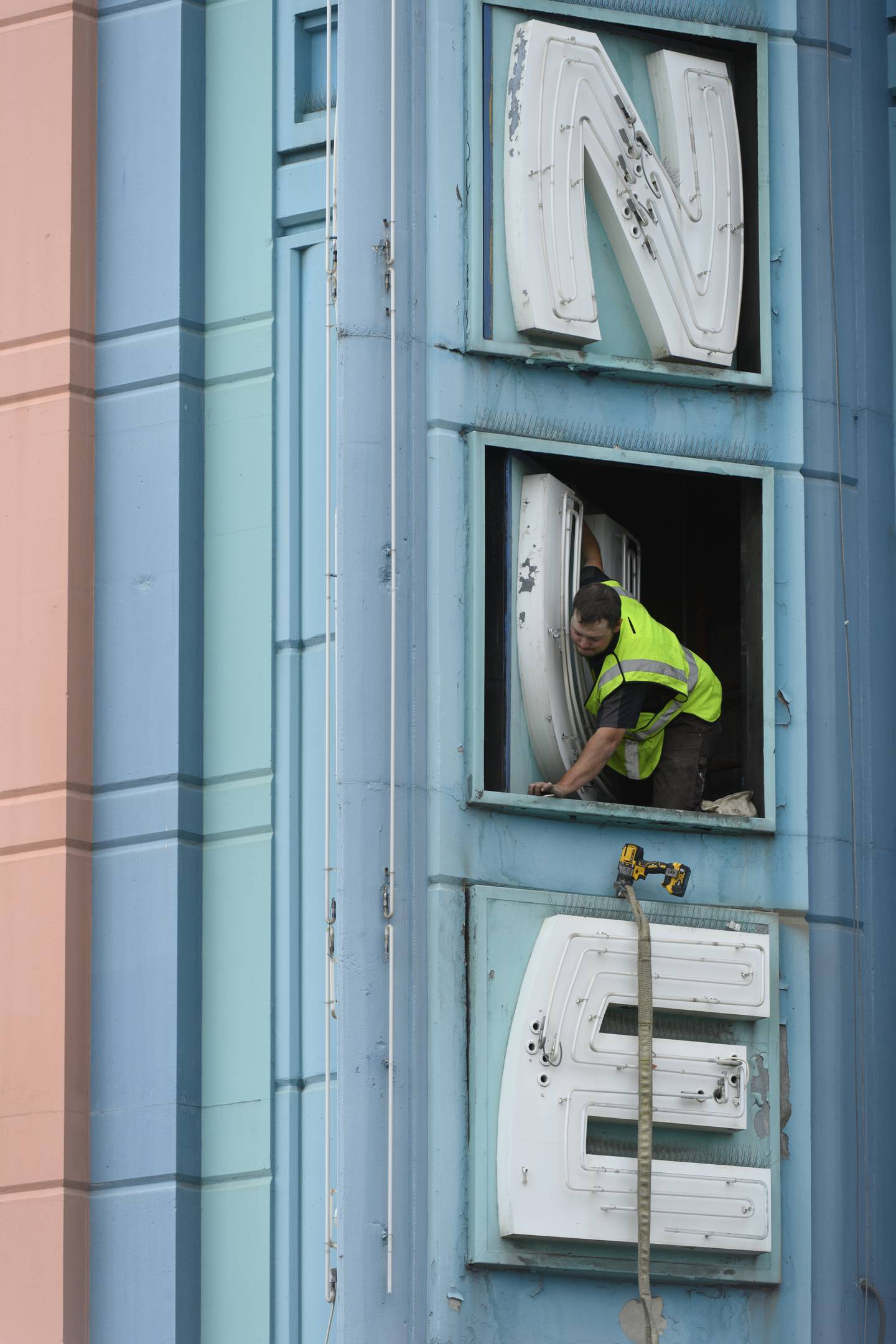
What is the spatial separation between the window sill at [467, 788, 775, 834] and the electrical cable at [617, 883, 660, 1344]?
40 cm

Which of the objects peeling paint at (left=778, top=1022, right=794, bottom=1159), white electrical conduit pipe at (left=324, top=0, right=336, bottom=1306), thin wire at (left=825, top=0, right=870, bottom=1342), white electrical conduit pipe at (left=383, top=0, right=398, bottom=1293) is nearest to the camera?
white electrical conduit pipe at (left=383, top=0, right=398, bottom=1293)

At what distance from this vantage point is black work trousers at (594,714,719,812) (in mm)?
13398

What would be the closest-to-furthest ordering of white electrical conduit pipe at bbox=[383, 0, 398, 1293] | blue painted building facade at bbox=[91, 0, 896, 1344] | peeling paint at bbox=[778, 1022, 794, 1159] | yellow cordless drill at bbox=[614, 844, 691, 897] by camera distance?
white electrical conduit pipe at bbox=[383, 0, 398, 1293], blue painted building facade at bbox=[91, 0, 896, 1344], yellow cordless drill at bbox=[614, 844, 691, 897], peeling paint at bbox=[778, 1022, 794, 1159]

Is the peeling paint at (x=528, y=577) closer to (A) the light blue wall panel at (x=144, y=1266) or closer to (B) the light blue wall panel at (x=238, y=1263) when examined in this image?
(B) the light blue wall panel at (x=238, y=1263)

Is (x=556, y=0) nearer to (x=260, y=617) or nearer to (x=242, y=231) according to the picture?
(x=242, y=231)

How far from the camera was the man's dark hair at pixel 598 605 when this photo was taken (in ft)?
42.2

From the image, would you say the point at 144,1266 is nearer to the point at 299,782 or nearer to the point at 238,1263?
the point at 238,1263

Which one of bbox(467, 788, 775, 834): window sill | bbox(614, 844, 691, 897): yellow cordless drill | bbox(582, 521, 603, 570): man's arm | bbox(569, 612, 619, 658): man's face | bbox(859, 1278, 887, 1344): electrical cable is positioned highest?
bbox(582, 521, 603, 570): man's arm

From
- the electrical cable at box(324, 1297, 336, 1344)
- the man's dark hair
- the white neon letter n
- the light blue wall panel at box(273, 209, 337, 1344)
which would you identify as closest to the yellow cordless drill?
the man's dark hair

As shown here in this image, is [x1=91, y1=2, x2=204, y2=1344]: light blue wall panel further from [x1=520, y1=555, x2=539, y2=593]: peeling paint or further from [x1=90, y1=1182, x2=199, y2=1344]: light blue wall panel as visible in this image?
[x1=520, y1=555, x2=539, y2=593]: peeling paint

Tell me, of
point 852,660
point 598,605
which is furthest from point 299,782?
point 852,660

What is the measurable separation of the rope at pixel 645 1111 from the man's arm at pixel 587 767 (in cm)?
64

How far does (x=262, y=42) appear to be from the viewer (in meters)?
14.5

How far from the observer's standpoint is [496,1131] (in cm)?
1206
